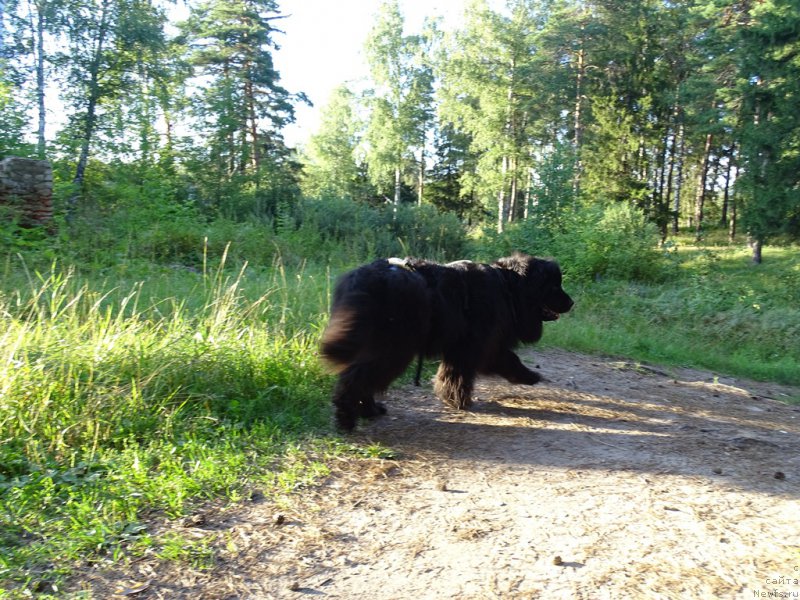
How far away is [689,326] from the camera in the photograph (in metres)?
11.7

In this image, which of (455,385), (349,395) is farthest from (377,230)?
(349,395)

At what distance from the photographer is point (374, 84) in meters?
40.5

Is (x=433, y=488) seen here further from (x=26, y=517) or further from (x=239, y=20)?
(x=239, y=20)

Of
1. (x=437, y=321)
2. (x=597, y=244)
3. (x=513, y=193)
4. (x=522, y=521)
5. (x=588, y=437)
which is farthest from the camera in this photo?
(x=513, y=193)

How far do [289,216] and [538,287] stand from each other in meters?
12.8

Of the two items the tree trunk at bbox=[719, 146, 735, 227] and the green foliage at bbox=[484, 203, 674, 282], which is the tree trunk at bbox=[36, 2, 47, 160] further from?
the tree trunk at bbox=[719, 146, 735, 227]

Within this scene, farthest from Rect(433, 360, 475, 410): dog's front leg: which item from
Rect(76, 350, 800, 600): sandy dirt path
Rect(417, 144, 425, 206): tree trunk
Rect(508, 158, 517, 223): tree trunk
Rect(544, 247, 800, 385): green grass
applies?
Rect(417, 144, 425, 206): tree trunk

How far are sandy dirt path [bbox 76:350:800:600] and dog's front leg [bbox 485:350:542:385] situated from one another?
0.62 m

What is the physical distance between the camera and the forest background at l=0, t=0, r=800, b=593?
3791 millimetres

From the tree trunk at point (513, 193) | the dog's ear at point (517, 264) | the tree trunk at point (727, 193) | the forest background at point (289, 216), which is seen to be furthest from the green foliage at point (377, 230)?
the tree trunk at point (727, 193)

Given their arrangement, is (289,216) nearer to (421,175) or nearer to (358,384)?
(358,384)

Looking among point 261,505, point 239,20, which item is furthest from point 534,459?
point 239,20

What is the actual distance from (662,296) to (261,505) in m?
13.0

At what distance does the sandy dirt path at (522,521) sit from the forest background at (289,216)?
12.6 inches
